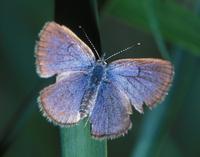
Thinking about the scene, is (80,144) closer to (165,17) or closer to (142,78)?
(142,78)

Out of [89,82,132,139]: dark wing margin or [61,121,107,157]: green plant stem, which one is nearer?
[61,121,107,157]: green plant stem

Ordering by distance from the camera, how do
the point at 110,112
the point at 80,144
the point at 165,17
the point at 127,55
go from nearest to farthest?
the point at 80,144
the point at 110,112
the point at 165,17
the point at 127,55

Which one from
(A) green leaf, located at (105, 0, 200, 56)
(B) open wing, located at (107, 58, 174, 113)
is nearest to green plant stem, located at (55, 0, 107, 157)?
(B) open wing, located at (107, 58, 174, 113)

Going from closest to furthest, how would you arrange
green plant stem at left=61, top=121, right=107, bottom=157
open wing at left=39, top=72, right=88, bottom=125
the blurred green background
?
green plant stem at left=61, top=121, right=107, bottom=157
open wing at left=39, top=72, right=88, bottom=125
the blurred green background

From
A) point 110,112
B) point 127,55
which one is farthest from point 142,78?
point 127,55

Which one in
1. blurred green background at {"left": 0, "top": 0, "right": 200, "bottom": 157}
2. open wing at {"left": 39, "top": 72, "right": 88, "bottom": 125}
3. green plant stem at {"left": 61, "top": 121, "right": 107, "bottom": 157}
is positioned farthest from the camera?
blurred green background at {"left": 0, "top": 0, "right": 200, "bottom": 157}

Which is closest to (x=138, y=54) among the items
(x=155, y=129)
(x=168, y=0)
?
(x=168, y=0)

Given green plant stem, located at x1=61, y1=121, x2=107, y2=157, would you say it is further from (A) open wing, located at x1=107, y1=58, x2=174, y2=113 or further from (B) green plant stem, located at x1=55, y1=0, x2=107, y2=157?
(A) open wing, located at x1=107, y1=58, x2=174, y2=113
